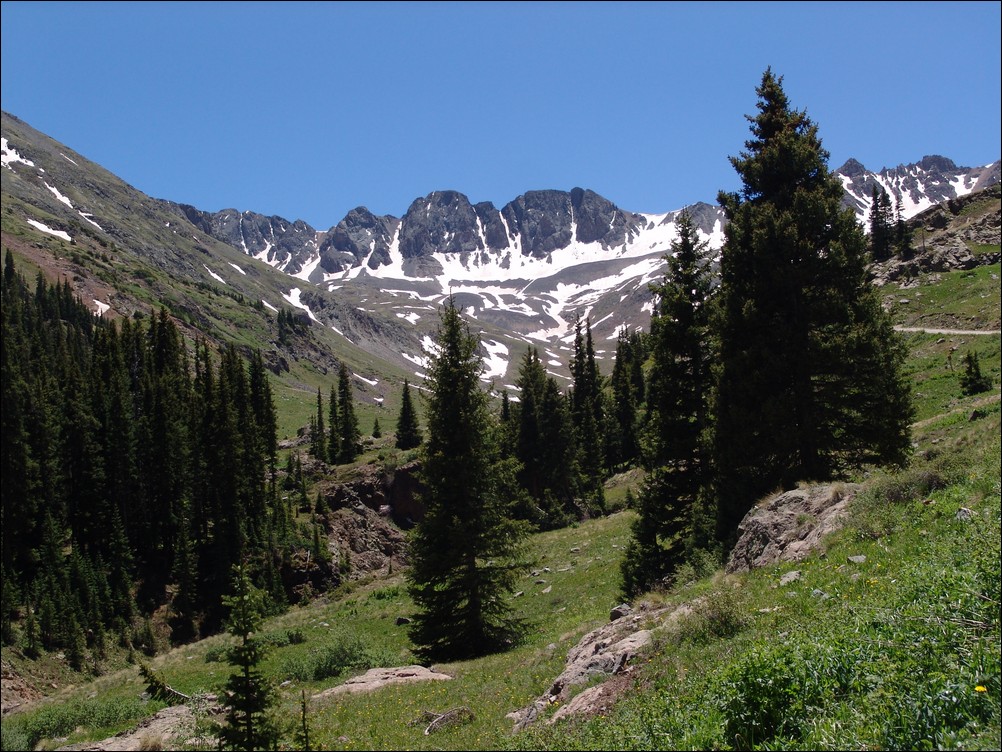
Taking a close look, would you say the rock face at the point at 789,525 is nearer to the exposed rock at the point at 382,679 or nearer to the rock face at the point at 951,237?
the exposed rock at the point at 382,679

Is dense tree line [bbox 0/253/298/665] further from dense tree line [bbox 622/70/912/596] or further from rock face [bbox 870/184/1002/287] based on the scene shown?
rock face [bbox 870/184/1002/287]

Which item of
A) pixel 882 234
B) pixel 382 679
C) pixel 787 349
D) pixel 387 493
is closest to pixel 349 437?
pixel 387 493

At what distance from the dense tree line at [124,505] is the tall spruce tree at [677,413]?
3310 cm

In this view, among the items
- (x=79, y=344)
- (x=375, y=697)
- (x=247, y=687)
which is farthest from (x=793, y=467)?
(x=79, y=344)

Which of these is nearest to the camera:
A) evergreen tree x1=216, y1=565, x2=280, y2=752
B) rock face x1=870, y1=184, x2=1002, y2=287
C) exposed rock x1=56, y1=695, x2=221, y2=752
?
evergreen tree x1=216, y1=565, x2=280, y2=752

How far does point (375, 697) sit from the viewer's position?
43.4ft

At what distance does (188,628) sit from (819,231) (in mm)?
45692

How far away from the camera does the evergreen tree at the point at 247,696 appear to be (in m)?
8.63

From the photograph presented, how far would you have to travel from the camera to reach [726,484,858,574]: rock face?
42.5ft

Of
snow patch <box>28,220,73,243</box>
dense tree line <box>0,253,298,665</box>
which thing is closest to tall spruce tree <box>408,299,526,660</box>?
dense tree line <box>0,253,298,665</box>

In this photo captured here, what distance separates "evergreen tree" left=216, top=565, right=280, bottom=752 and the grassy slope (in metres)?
1.67

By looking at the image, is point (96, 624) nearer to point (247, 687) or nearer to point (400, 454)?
point (400, 454)

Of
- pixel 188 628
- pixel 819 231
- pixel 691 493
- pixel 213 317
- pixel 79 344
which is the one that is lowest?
pixel 188 628

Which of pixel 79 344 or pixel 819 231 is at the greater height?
pixel 79 344
